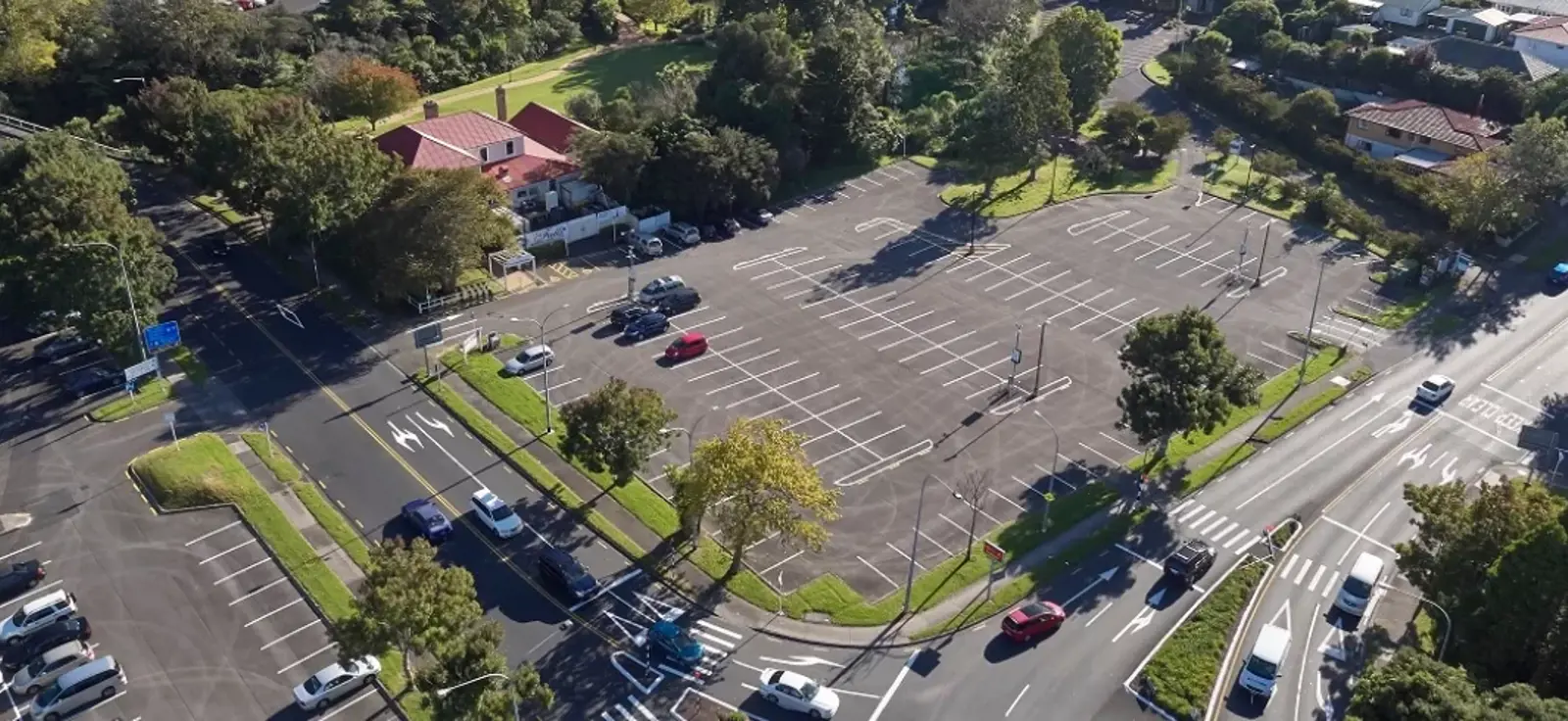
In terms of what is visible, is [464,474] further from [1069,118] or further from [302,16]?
[302,16]

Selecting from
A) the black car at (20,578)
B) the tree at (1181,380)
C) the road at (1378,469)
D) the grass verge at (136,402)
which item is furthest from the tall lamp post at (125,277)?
the road at (1378,469)

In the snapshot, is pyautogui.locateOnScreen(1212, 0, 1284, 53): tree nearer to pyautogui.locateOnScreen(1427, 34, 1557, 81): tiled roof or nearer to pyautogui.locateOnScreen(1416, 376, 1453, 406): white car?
Result: pyautogui.locateOnScreen(1427, 34, 1557, 81): tiled roof

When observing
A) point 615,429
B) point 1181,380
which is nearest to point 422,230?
point 615,429

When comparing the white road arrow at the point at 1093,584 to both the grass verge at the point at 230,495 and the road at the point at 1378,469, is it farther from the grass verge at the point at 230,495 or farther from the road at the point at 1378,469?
the grass verge at the point at 230,495

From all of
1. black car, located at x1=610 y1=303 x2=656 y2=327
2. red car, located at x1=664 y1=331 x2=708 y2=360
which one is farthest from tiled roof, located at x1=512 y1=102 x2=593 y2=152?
red car, located at x1=664 y1=331 x2=708 y2=360

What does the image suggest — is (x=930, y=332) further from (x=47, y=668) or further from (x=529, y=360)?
(x=47, y=668)

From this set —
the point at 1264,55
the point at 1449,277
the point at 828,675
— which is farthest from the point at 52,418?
the point at 1264,55

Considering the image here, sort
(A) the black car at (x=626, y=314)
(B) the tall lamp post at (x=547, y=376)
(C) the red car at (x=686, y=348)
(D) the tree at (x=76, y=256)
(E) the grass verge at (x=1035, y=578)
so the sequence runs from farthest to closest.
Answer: (A) the black car at (x=626, y=314) < (C) the red car at (x=686, y=348) < (B) the tall lamp post at (x=547, y=376) < (D) the tree at (x=76, y=256) < (E) the grass verge at (x=1035, y=578)
